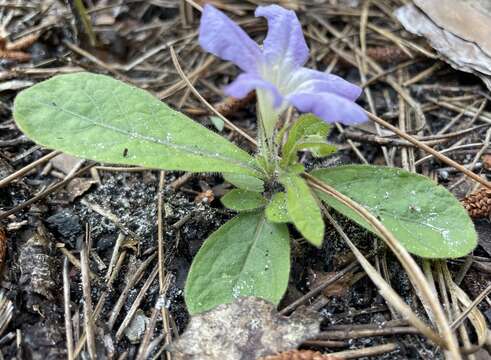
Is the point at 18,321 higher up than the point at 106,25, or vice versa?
the point at 106,25

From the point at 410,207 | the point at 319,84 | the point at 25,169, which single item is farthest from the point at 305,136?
the point at 25,169

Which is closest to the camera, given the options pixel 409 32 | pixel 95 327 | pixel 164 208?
pixel 95 327

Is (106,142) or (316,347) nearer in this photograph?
(316,347)

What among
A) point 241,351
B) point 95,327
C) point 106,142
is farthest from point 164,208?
point 241,351

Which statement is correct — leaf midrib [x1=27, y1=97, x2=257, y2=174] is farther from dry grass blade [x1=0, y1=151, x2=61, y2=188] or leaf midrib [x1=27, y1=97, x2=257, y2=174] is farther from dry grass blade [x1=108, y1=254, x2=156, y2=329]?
dry grass blade [x1=108, y1=254, x2=156, y2=329]

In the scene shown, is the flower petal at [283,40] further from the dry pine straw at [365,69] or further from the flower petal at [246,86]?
the dry pine straw at [365,69]

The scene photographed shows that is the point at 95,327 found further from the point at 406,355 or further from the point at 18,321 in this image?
the point at 406,355

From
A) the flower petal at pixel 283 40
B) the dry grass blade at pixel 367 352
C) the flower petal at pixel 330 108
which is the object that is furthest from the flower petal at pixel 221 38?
the dry grass blade at pixel 367 352
